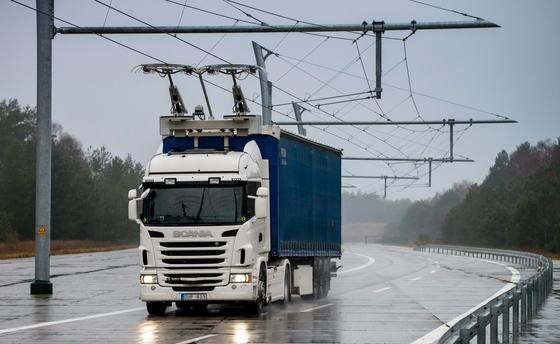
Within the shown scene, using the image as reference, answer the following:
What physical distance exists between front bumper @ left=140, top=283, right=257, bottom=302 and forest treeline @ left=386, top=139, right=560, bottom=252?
73152 mm

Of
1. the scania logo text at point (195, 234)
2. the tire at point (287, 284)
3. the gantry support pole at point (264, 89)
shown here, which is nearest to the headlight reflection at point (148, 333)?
the scania logo text at point (195, 234)

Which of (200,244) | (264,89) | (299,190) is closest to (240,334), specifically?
(200,244)

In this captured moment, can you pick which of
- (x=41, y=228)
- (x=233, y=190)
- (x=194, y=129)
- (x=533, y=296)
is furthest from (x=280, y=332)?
(x=41, y=228)

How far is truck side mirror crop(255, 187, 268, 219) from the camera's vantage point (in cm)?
2200

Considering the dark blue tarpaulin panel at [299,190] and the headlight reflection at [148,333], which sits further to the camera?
the dark blue tarpaulin panel at [299,190]

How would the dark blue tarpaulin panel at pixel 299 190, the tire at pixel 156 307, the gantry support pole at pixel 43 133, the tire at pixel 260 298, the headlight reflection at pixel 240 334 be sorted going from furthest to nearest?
the gantry support pole at pixel 43 133
the dark blue tarpaulin panel at pixel 299 190
the tire at pixel 156 307
the tire at pixel 260 298
the headlight reflection at pixel 240 334

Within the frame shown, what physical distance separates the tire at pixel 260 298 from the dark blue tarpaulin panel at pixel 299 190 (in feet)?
3.01

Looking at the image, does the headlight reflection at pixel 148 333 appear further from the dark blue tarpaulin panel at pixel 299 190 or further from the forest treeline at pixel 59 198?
the forest treeline at pixel 59 198

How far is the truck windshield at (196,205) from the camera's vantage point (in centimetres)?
2233

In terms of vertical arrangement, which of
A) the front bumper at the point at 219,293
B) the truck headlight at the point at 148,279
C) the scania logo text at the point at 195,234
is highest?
the scania logo text at the point at 195,234

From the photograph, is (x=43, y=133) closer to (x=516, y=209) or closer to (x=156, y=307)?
(x=156, y=307)

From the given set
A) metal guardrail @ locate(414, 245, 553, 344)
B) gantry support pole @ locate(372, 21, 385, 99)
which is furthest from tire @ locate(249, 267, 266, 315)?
gantry support pole @ locate(372, 21, 385, 99)

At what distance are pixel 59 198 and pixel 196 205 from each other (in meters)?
90.2

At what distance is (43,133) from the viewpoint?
29.1 metres
